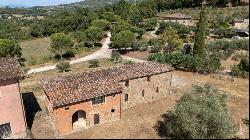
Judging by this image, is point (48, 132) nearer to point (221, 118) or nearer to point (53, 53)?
point (221, 118)

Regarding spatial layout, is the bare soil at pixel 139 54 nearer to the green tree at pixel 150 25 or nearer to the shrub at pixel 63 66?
the shrub at pixel 63 66

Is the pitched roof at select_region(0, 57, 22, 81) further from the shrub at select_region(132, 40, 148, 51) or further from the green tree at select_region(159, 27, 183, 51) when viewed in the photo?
the shrub at select_region(132, 40, 148, 51)

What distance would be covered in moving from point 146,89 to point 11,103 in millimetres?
18135

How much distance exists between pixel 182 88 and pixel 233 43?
24858mm

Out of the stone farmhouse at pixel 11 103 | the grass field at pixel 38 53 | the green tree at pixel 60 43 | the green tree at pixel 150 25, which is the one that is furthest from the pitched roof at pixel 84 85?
the green tree at pixel 150 25

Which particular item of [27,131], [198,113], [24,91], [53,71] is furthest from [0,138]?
[53,71]

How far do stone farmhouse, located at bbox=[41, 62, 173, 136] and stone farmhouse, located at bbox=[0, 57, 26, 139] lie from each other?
358 centimetres

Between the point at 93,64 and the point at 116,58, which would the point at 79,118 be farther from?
the point at 116,58

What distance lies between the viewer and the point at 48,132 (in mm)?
35844

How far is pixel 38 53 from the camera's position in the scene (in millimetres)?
85188

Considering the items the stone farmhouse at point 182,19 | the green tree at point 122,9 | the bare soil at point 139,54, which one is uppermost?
the green tree at point 122,9

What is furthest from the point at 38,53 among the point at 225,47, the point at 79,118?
the point at 79,118

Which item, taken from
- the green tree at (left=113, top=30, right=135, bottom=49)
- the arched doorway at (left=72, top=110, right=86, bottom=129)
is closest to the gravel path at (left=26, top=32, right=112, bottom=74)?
the green tree at (left=113, top=30, right=135, bottom=49)

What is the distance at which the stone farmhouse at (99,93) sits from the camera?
3516 cm
